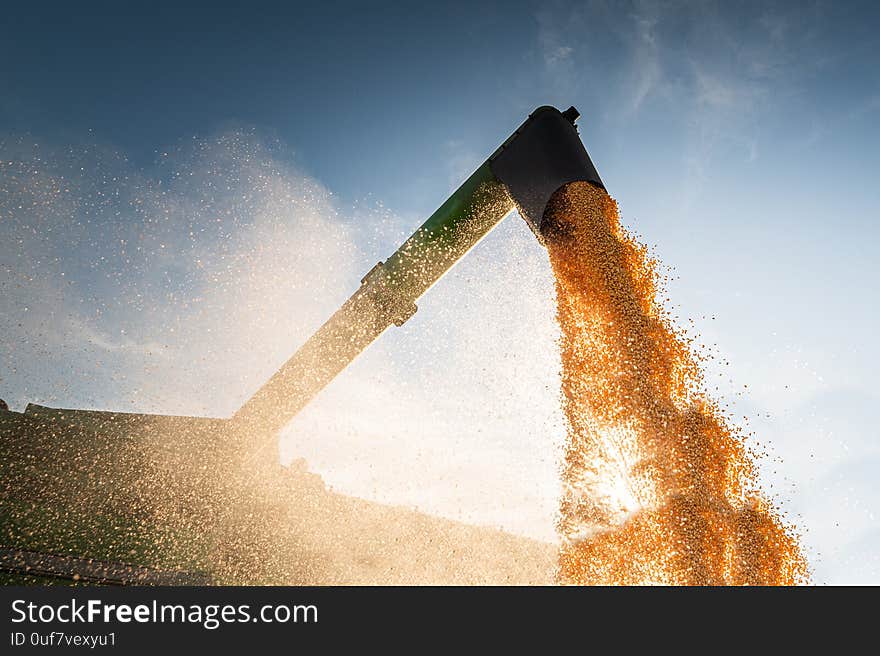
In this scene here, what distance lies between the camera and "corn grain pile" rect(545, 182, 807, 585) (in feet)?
8.78

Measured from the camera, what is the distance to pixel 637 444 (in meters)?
2.81

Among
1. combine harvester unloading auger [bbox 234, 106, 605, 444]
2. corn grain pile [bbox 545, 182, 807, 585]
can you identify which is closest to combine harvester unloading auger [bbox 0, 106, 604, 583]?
combine harvester unloading auger [bbox 234, 106, 605, 444]

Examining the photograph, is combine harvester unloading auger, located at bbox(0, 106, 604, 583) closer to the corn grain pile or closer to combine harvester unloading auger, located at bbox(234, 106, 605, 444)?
combine harvester unloading auger, located at bbox(234, 106, 605, 444)

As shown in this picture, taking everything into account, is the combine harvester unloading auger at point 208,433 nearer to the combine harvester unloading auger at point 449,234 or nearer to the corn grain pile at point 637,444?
the combine harvester unloading auger at point 449,234

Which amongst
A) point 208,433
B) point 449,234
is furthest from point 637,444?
point 208,433

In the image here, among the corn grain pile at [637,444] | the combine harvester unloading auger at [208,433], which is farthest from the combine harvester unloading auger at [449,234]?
the corn grain pile at [637,444]

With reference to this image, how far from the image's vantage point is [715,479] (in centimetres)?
282

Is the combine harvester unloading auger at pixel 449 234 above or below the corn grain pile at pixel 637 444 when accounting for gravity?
above

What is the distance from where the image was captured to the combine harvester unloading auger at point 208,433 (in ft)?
11.0

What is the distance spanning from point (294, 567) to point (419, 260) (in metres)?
4.42

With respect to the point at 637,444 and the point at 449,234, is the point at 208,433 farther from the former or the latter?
the point at 637,444

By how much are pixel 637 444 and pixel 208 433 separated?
4.87 m

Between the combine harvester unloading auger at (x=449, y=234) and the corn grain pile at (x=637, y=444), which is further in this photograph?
the combine harvester unloading auger at (x=449, y=234)

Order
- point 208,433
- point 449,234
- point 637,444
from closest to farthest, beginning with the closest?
point 637,444 < point 449,234 < point 208,433
